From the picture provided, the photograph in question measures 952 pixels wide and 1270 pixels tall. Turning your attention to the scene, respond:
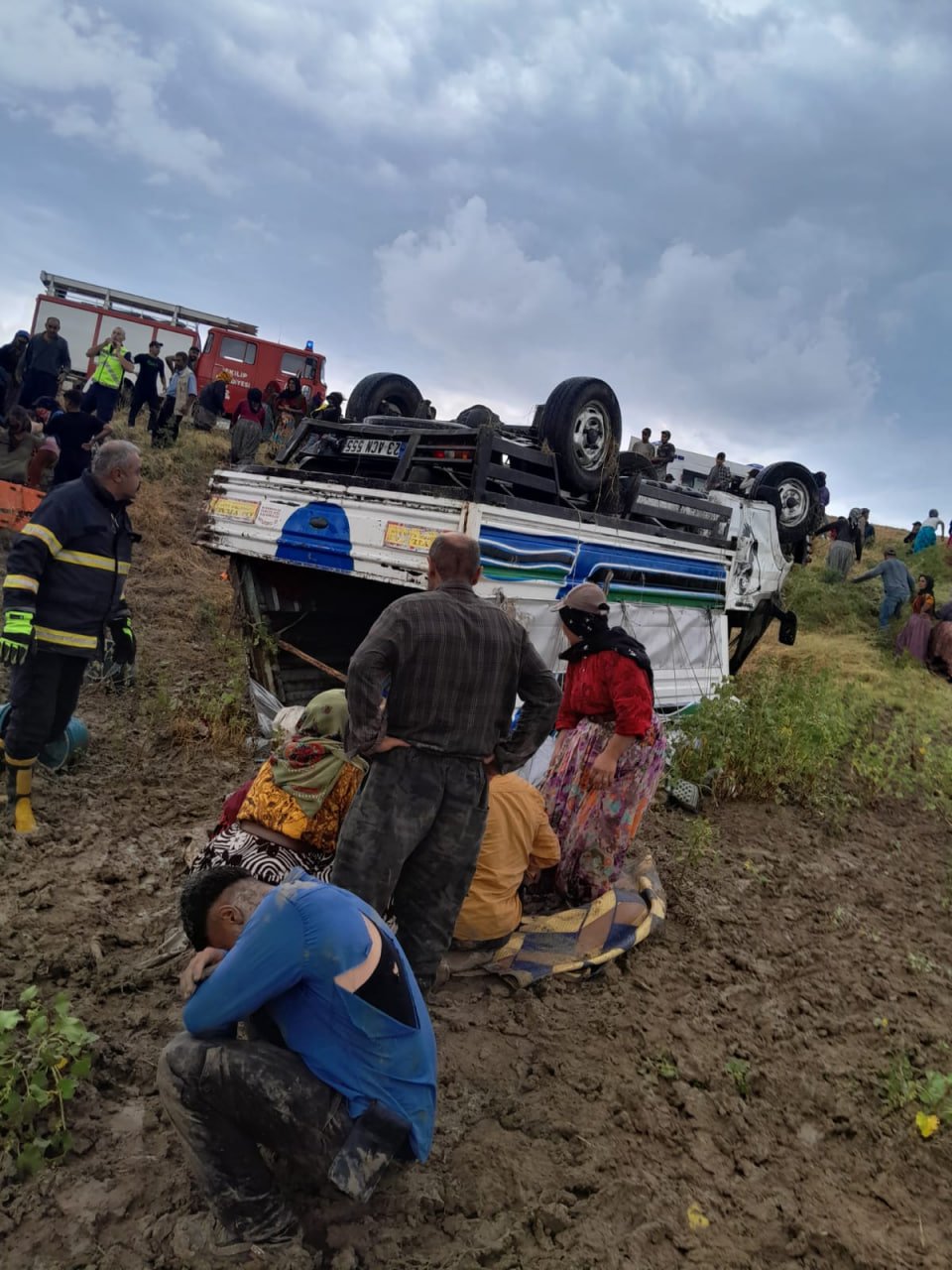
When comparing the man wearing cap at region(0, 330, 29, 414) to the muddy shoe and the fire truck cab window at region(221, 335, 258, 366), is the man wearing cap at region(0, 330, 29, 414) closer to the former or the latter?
the fire truck cab window at region(221, 335, 258, 366)

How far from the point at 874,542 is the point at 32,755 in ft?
83.9

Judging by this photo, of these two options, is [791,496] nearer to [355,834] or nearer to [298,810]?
[298,810]

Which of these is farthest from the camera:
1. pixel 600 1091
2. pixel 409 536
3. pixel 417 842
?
pixel 409 536

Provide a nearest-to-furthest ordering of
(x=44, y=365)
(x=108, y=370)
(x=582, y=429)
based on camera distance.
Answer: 1. (x=582, y=429)
2. (x=44, y=365)
3. (x=108, y=370)

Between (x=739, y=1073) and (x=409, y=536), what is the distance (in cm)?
A: 304

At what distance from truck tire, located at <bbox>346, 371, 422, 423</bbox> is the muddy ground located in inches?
142

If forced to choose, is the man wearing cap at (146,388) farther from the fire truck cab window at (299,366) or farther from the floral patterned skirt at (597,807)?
the floral patterned skirt at (597,807)

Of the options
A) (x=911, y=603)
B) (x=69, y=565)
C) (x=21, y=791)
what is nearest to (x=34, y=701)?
(x=21, y=791)

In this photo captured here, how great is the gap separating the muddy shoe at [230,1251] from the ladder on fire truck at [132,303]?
21030 millimetres

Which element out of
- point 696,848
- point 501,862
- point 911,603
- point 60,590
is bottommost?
point 696,848

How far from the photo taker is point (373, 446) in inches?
225

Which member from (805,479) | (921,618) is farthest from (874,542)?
(805,479)

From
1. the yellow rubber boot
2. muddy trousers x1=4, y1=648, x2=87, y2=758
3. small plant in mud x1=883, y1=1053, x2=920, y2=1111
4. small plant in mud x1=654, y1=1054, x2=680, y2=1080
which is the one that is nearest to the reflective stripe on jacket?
muddy trousers x1=4, y1=648, x2=87, y2=758

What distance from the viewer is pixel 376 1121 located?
6.70ft
